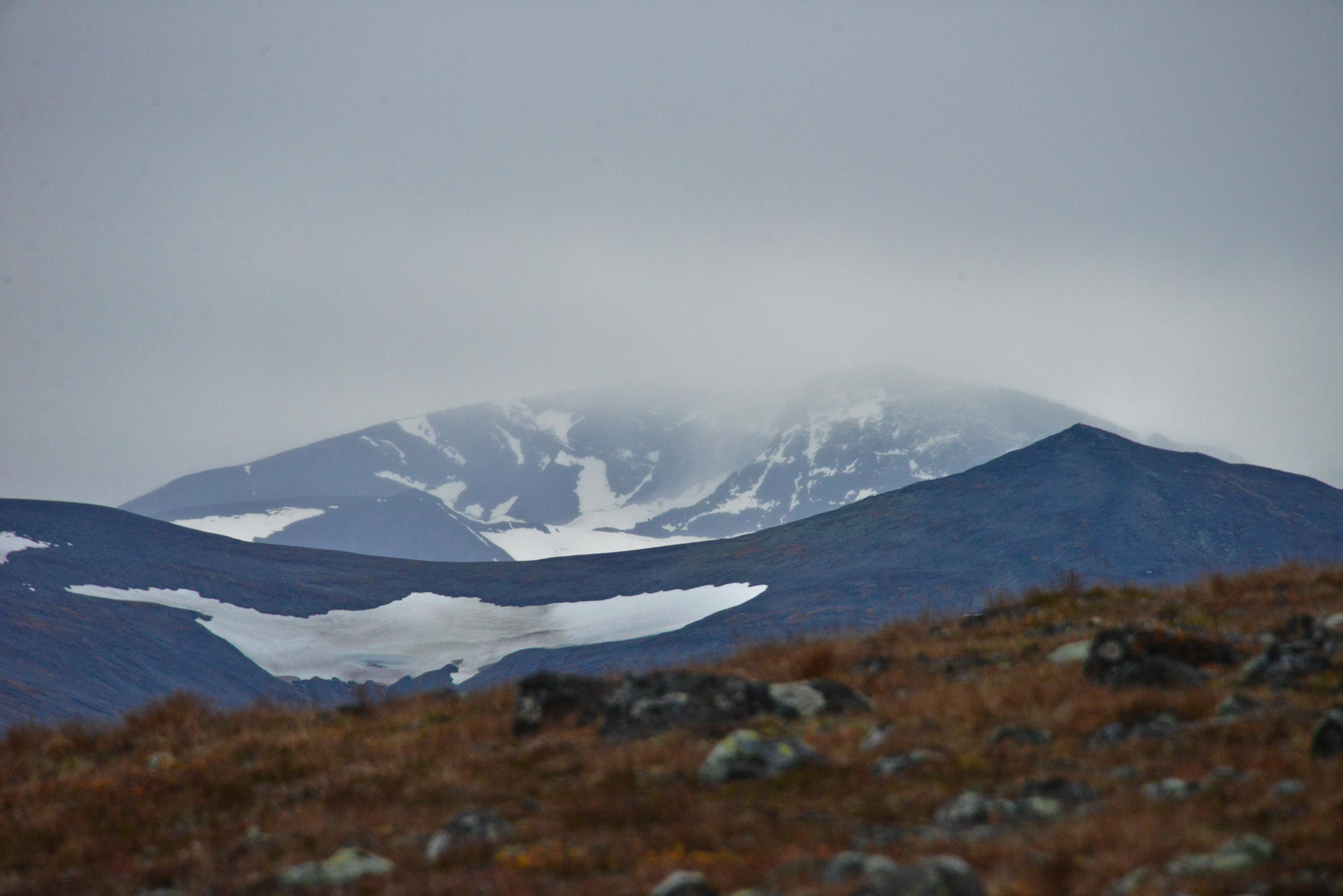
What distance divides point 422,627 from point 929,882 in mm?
69008

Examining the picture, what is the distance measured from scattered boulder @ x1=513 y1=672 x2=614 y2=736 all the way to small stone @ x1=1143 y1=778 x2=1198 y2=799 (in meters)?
6.03

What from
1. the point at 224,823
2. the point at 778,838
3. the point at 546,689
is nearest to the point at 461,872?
the point at 778,838

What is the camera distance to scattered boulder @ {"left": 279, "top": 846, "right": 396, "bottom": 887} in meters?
6.66

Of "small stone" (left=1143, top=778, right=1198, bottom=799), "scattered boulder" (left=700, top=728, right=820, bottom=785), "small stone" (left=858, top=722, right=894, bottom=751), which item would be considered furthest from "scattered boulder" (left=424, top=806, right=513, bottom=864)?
"small stone" (left=1143, top=778, right=1198, bottom=799)

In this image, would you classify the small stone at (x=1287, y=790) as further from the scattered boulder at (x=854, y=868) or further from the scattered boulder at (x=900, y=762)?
the scattered boulder at (x=854, y=868)

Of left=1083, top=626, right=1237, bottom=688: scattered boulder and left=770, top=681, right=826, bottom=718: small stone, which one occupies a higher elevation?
left=1083, top=626, right=1237, bottom=688: scattered boulder

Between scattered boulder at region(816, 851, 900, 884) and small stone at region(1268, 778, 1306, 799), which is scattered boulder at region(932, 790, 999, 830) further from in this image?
small stone at region(1268, 778, 1306, 799)

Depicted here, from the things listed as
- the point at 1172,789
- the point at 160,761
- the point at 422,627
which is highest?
the point at 1172,789

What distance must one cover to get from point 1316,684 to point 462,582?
74659 mm

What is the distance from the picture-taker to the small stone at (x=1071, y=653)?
38.1ft

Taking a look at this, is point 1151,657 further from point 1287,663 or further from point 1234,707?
point 1234,707

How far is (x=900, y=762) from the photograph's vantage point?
8211 mm

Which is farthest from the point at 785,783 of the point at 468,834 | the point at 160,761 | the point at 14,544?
the point at 14,544

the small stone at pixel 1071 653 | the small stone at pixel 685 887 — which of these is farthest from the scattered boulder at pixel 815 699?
the small stone at pixel 685 887
